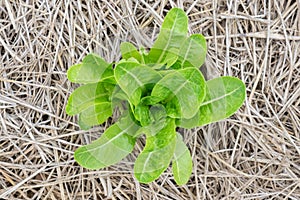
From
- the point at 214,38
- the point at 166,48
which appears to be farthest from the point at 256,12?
the point at 166,48

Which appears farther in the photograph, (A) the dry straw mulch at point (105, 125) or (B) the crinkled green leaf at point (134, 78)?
(A) the dry straw mulch at point (105, 125)

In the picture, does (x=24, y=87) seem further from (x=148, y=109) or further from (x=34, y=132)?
(x=148, y=109)

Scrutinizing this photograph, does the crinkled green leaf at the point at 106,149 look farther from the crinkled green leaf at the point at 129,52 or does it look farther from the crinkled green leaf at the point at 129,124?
the crinkled green leaf at the point at 129,52

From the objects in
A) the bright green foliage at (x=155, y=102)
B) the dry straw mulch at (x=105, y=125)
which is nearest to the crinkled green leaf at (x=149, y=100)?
the bright green foliage at (x=155, y=102)

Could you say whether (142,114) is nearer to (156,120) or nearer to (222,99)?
(156,120)

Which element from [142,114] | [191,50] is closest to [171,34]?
[191,50]

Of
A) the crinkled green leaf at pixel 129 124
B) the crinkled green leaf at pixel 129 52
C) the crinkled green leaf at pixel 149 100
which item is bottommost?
the crinkled green leaf at pixel 129 124
